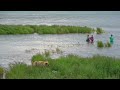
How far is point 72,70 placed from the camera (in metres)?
8.36

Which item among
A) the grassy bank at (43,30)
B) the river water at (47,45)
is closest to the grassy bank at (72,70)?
the river water at (47,45)

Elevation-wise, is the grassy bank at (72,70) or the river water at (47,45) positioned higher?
the grassy bank at (72,70)

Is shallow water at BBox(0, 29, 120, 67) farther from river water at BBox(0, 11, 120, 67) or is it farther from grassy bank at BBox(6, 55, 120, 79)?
grassy bank at BBox(6, 55, 120, 79)

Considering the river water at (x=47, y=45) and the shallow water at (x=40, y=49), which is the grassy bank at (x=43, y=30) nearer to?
the river water at (x=47, y=45)

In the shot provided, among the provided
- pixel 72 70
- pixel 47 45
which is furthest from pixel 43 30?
pixel 72 70

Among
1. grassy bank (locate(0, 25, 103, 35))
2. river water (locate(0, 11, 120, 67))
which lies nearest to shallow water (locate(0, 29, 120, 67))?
river water (locate(0, 11, 120, 67))

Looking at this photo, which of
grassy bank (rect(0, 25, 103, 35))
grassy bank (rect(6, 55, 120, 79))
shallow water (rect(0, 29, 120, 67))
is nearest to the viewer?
grassy bank (rect(6, 55, 120, 79))

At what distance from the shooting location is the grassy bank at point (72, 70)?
7.91 m

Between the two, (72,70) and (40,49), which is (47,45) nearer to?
(40,49)

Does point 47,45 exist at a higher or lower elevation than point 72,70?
lower

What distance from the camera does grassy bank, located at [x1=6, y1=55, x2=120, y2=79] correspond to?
7910 mm

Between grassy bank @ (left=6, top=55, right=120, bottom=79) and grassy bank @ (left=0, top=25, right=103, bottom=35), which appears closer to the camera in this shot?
grassy bank @ (left=6, top=55, right=120, bottom=79)
